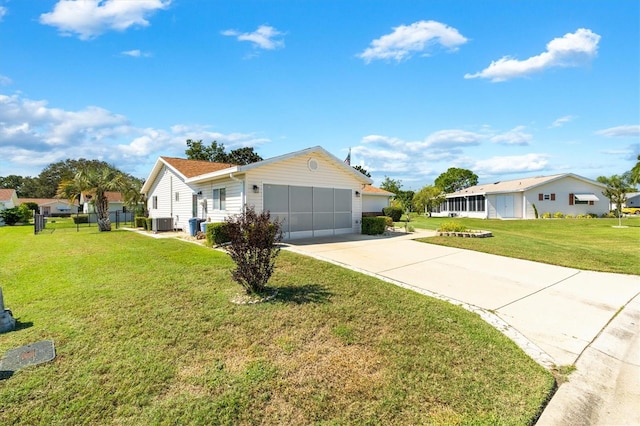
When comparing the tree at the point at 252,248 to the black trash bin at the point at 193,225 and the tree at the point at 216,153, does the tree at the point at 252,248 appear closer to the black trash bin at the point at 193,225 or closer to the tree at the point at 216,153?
the black trash bin at the point at 193,225

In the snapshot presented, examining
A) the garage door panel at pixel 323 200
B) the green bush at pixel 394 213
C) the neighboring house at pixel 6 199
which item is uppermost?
the neighboring house at pixel 6 199

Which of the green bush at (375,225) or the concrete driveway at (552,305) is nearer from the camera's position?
Answer: the concrete driveway at (552,305)

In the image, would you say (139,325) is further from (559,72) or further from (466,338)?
(559,72)

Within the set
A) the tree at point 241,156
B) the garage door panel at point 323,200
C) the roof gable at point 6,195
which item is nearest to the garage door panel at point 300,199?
the garage door panel at point 323,200

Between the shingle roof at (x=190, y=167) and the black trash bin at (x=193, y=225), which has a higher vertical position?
the shingle roof at (x=190, y=167)

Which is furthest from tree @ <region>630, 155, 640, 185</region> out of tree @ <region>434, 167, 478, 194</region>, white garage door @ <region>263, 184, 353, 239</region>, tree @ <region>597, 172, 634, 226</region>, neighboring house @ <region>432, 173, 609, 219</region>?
tree @ <region>434, 167, 478, 194</region>

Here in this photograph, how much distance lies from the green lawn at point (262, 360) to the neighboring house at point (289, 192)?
6.15 metres

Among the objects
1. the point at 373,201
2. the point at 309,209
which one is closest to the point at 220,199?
the point at 309,209

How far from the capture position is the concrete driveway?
2.91 metres

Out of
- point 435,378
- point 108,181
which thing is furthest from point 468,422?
point 108,181

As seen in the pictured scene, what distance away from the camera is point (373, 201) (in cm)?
2842

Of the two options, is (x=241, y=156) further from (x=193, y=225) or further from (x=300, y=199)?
(x=300, y=199)

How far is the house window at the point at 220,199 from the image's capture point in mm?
12695

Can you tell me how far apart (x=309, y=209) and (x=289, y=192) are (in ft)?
4.10
